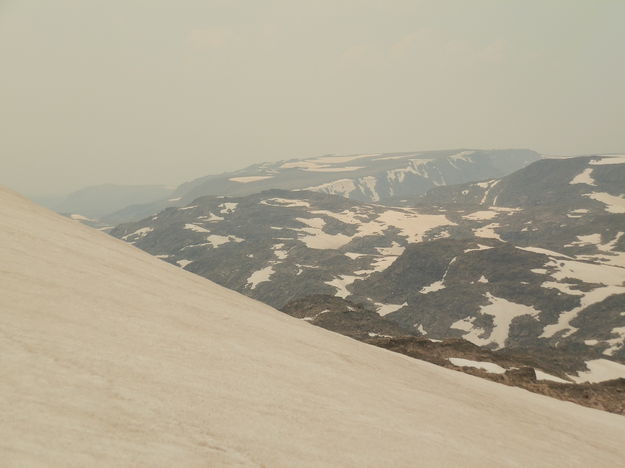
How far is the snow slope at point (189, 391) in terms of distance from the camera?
4062 millimetres

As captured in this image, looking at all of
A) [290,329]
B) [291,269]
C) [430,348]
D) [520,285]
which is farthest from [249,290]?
[290,329]

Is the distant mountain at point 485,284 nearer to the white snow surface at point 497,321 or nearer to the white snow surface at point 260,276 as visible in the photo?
the white snow surface at point 497,321

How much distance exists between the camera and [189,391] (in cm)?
531

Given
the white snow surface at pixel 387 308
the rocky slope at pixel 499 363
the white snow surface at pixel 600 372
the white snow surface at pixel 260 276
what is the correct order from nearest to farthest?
the rocky slope at pixel 499 363, the white snow surface at pixel 600 372, the white snow surface at pixel 387 308, the white snow surface at pixel 260 276

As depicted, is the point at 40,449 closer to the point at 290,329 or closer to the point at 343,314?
the point at 290,329

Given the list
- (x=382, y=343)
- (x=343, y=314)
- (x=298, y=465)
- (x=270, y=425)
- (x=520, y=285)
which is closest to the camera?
(x=298, y=465)

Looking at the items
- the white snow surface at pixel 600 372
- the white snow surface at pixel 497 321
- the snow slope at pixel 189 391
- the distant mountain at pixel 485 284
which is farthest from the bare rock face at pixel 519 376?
the white snow surface at pixel 497 321

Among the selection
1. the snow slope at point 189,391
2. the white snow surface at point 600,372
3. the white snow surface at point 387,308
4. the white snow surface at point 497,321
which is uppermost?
the snow slope at point 189,391

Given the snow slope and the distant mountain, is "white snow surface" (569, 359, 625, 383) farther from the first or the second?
the snow slope

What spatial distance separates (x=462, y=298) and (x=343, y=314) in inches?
2292

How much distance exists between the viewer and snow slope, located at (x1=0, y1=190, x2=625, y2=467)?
13.3 feet

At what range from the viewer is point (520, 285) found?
347ft

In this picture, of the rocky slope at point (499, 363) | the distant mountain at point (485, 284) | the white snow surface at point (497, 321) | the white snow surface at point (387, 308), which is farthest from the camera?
the white snow surface at point (387, 308)

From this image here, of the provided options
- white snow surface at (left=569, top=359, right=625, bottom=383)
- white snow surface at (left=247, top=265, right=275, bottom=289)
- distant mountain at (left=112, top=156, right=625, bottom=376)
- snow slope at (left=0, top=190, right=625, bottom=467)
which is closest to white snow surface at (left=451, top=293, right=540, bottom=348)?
distant mountain at (left=112, top=156, right=625, bottom=376)
